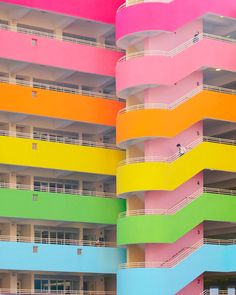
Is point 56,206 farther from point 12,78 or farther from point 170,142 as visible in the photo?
point 12,78

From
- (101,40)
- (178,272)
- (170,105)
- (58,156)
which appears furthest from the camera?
(101,40)

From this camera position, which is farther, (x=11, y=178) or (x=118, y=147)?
(x=118, y=147)

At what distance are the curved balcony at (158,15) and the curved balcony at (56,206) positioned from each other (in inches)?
412

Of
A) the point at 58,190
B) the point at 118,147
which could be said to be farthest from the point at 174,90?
the point at 58,190

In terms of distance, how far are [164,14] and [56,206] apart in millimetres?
13747

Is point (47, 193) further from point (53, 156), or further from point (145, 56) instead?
point (145, 56)

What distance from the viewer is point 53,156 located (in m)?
66.3

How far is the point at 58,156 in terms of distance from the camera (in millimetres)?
66500

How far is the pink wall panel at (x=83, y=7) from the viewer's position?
66.6 meters

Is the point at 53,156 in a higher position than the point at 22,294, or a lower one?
higher

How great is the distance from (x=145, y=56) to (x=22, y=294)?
16606mm

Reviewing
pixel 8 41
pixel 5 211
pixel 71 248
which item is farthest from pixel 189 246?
pixel 8 41

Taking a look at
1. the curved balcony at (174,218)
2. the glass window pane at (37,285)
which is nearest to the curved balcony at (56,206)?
the curved balcony at (174,218)

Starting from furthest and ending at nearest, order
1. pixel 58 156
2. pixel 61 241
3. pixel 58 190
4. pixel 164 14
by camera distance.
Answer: pixel 61 241, pixel 58 190, pixel 58 156, pixel 164 14
